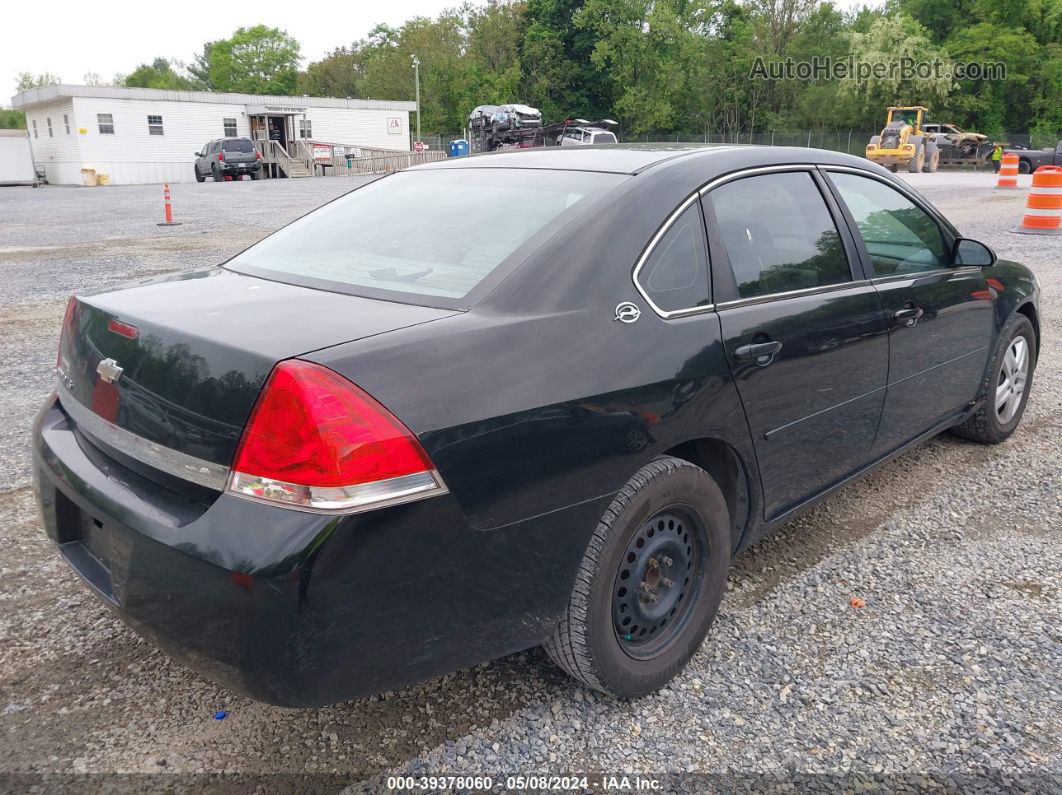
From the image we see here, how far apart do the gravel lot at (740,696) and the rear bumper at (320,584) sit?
43 cm

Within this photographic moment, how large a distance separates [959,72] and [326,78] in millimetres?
60243

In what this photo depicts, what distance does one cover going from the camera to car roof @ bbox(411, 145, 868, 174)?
290 centimetres

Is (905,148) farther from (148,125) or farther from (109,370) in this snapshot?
(109,370)

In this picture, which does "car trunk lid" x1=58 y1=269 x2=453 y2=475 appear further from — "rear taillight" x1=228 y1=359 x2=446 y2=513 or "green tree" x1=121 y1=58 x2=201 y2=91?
"green tree" x1=121 y1=58 x2=201 y2=91

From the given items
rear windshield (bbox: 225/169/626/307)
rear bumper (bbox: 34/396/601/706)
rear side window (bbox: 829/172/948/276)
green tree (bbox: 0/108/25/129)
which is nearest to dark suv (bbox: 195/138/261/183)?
rear windshield (bbox: 225/169/626/307)

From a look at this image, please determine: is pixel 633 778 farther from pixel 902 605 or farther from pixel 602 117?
pixel 602 117

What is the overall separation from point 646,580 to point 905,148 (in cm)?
3474

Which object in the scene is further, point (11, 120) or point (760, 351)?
point (11, 120)

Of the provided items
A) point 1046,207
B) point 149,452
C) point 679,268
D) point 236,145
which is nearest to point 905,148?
point 1046,207

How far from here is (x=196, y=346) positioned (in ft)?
6.79

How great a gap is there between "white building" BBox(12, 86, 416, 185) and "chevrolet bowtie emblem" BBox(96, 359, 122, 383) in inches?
1602

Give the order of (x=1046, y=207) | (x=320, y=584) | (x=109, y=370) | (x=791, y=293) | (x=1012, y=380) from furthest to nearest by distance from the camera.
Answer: (x=1046, y=207)
(x=1012, y=380)
(x=791, y=293)
(x=109, y=370)
(x=320, y=584)

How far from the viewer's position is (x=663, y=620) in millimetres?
2613

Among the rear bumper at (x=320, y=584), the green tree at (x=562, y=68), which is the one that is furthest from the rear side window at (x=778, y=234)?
the green tree at (x=562, y=68)
